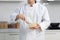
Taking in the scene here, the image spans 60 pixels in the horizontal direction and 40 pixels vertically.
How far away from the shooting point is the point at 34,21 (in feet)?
5.76

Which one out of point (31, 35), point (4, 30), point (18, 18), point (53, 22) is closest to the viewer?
point (18, 18)

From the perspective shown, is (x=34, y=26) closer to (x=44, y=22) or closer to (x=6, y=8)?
(x=44, y=22)

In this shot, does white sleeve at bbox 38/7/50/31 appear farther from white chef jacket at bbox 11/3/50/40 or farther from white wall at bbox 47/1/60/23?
white wall at bbox 47/1/60/23

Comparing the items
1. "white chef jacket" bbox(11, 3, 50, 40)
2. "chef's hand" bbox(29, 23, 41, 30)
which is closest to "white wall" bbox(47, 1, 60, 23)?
"white chef jacket" bbox(11, 3, 50, 40)

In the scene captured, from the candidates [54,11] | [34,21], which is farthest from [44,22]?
[54,11]

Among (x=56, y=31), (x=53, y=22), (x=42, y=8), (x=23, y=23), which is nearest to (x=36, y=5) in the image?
(x=42, y=8)

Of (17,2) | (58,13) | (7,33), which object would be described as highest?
(17,2)

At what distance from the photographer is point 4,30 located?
338 centimetres

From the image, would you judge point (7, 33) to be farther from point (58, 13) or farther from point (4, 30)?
point (58, 13)

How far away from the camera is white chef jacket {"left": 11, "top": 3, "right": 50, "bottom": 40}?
5.61ft

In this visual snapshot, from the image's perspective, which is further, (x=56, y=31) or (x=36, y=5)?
(x=56, y=31)

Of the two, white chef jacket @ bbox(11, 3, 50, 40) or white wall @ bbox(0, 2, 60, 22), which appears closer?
white chef jacket @ bbox(11, 3, 50, 40)

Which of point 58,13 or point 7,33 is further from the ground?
point 58,13

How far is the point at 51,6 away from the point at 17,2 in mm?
801
